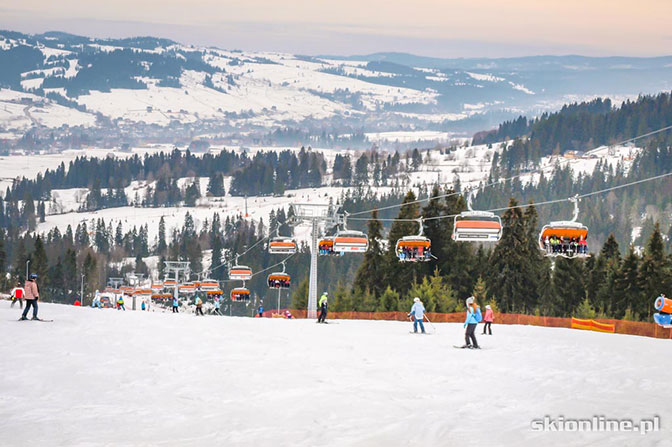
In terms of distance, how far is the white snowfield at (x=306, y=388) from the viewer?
1612 cm

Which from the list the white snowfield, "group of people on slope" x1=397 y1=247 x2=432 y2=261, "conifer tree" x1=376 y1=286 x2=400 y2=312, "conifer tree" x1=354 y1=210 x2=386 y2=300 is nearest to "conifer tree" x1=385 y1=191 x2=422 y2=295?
"conifer tree" x1=354 y1=210 x2=386 y2=300

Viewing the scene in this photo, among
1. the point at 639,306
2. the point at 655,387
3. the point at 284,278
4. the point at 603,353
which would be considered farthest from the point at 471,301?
the point at 639,306

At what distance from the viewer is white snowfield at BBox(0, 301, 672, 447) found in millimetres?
16125

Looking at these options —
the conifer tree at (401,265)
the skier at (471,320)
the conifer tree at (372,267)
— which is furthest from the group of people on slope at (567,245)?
the conifer tree at (372,267)

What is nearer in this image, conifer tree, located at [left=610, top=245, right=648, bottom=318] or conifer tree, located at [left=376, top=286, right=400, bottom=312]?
conifer tree, located at [left=610, top=245, right=648, bottom=318]

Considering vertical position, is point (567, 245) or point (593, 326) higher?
point (567, 245)

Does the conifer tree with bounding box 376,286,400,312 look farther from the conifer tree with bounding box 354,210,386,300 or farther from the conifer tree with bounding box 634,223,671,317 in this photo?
the conifer tree with bounding box 634,223,671,317

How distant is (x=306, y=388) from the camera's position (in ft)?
67.2

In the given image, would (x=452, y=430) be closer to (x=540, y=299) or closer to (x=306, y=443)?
(x=306, y=443)

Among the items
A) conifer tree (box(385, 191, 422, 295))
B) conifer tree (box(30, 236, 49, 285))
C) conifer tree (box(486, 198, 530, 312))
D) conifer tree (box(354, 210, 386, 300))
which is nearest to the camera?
conifer tree (box(486, 198, 530, 312))

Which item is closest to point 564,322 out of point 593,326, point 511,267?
point 593,326

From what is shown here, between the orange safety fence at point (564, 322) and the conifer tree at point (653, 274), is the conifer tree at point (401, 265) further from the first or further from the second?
the orange safety fence at point (564, 322)

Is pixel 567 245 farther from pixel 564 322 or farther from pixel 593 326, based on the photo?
pixel 564 322

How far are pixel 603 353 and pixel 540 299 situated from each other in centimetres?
5490
